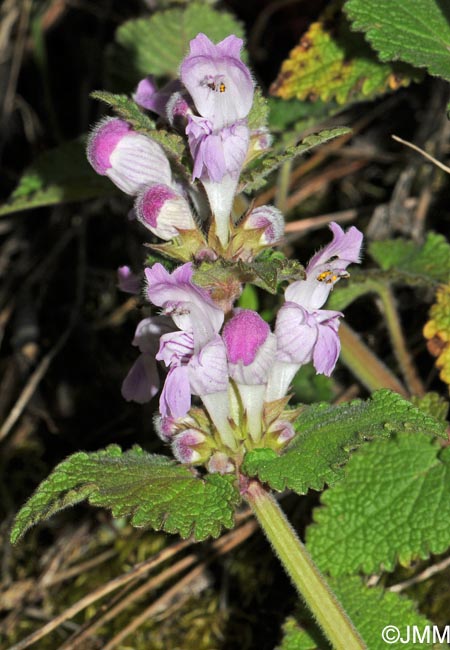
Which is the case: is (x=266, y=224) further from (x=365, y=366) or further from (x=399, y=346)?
(x=399, y=346)

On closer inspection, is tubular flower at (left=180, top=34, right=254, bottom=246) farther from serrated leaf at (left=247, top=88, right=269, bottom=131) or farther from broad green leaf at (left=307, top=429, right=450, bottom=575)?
broad green leaf at (left=307, top=429, right=450, bottom=575)

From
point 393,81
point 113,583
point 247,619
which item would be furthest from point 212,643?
point 393,81

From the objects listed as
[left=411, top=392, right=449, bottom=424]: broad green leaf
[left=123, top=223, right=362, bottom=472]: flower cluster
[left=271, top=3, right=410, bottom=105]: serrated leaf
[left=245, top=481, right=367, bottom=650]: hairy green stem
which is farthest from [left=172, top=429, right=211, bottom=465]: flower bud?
[left=271, top=3, right=410, bottom=105]: serrated leaf

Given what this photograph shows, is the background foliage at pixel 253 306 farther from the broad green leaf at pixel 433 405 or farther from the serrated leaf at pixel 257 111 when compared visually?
the serrated leaf at pixel 257 111

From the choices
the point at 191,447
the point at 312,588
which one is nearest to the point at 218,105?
the point at 191,447

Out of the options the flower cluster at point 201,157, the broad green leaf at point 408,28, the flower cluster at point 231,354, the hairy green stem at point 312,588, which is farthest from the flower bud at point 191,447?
the broad green leaf at point 408,28

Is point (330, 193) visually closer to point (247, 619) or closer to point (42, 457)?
point (42, 457)
